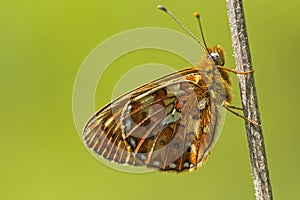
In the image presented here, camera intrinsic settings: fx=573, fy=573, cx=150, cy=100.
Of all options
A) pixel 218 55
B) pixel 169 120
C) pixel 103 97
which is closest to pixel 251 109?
pixel 218 55

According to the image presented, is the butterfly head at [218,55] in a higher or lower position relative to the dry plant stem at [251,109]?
higher

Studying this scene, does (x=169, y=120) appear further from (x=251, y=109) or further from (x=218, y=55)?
(x=251, y=109)

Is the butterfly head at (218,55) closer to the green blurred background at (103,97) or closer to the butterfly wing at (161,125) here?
the butterfly wing at (161,125)

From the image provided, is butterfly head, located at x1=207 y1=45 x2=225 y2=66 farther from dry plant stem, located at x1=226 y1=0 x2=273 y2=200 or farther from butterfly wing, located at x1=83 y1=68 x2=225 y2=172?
dry plant stem, located at x1=226 y1=0 x2=273 y2=200

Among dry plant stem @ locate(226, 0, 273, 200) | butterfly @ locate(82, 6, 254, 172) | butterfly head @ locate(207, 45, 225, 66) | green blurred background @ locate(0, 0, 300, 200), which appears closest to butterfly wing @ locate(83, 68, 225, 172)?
butterfly @ locate(82, 6, 254, 172)

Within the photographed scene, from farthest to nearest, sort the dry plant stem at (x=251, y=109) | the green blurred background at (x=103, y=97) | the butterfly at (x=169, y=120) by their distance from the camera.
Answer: the green blurred background at (x=103, y=97) < the butterfly at (x=169, y=120) < the dry plant stem at (x=251, y=109)

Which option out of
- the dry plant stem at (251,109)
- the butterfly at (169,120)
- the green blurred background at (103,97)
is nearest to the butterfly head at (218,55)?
the butterfly at (169,120)

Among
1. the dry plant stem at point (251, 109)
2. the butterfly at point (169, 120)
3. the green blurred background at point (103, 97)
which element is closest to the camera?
the dry plant stem at point (251, 109)
